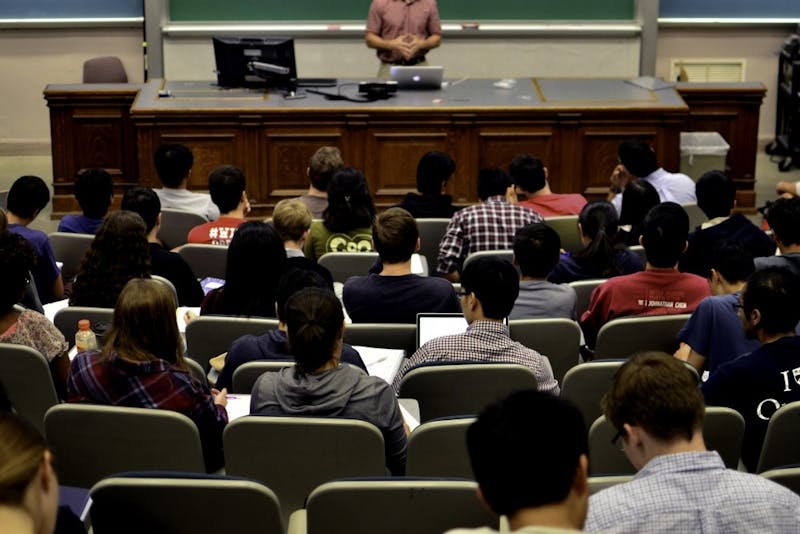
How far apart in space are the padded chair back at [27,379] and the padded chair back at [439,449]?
1276 millimetres

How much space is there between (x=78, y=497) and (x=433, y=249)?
3.41 meters

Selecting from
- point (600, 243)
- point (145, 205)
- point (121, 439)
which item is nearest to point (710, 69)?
point (600, 243)

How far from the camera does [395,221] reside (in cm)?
469

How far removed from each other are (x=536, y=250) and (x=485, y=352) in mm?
854

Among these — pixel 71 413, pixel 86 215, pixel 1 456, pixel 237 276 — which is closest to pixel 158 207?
pixel 86 215

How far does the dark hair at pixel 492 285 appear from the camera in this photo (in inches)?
Answer: 153

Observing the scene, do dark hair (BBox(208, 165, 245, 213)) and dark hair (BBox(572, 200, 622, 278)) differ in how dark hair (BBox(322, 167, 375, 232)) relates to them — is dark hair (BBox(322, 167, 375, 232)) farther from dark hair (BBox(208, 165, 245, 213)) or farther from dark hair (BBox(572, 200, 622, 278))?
dark hair (BBox(572, 200, 622, 278))

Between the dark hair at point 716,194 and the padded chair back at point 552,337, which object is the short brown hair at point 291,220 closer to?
the padded chair back at point 552,337

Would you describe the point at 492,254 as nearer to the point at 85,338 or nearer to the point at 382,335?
the point at 382,335

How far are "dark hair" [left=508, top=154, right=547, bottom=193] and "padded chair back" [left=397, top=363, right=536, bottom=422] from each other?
9.41 feet

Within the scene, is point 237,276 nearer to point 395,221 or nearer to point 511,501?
point 395,221

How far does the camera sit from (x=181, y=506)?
8.79ft

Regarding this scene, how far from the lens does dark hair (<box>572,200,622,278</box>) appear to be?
16.6 ft

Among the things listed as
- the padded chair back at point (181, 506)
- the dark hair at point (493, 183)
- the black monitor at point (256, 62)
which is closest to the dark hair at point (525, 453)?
the padded chair back at point (181, 506)
